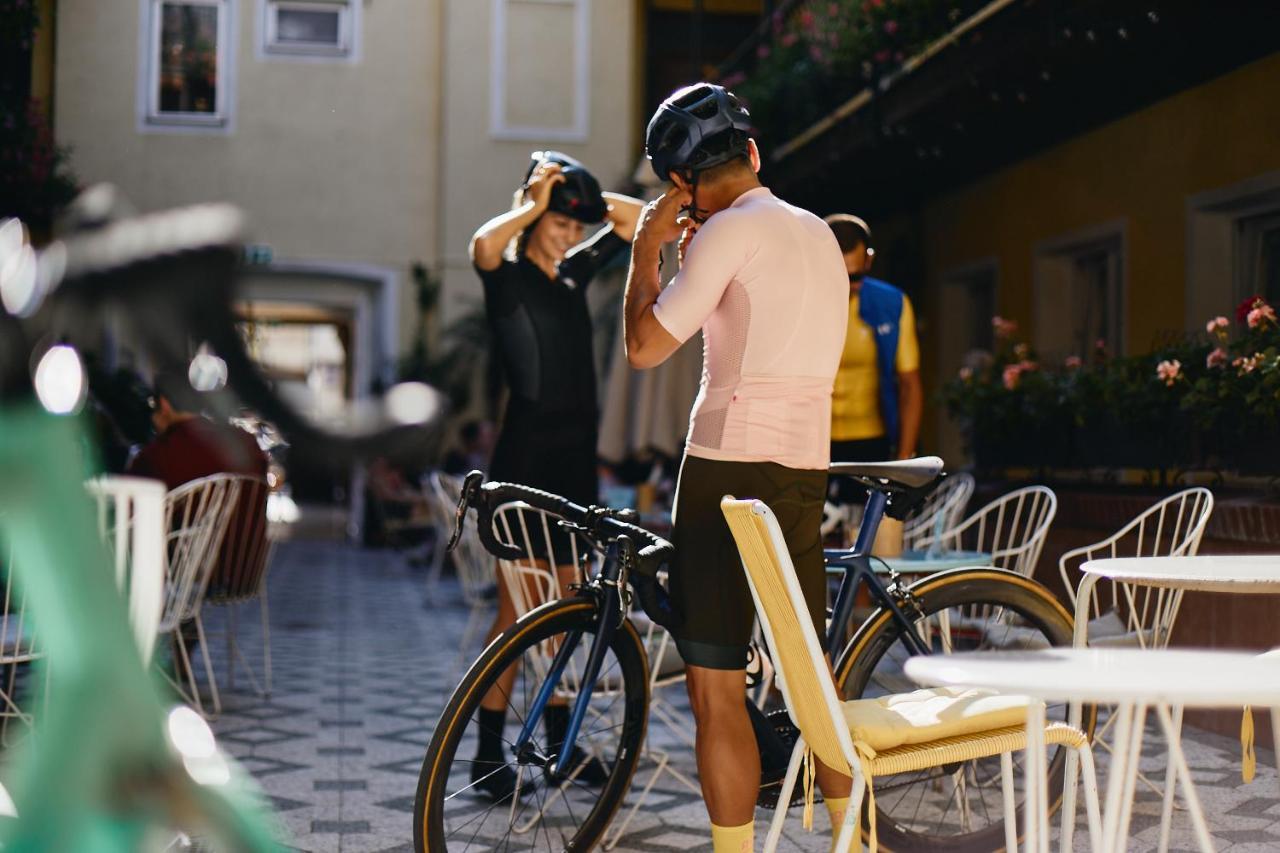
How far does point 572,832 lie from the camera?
3.48m

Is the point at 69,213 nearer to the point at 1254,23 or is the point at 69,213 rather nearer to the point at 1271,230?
the point at 1254,23

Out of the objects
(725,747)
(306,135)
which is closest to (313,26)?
(306,135)

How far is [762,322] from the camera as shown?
→ 276 centimetres

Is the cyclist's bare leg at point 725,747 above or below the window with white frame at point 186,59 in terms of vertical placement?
below

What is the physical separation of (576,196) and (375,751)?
2.03m

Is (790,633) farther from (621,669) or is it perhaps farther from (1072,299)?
(1072,299)

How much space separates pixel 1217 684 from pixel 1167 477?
4.55m

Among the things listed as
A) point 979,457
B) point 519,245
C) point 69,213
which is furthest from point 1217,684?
point 979,457

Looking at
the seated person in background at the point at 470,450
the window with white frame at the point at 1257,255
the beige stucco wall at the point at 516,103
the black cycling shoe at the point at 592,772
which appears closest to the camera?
the black cycling shoe at the point at 592,772

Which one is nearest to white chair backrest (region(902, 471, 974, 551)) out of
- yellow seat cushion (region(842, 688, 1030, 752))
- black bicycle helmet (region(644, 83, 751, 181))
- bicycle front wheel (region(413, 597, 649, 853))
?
bicycle front wheel (region(413, 597, 649, 853))

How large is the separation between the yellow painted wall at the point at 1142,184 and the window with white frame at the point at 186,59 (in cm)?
873

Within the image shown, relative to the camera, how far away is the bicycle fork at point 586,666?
3.07 m

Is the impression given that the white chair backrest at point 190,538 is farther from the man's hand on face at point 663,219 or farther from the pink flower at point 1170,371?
the pink flower at point 1170,371

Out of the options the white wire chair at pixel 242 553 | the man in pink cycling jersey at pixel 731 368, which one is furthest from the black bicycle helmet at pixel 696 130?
the white wire chair at pixel 242 553
